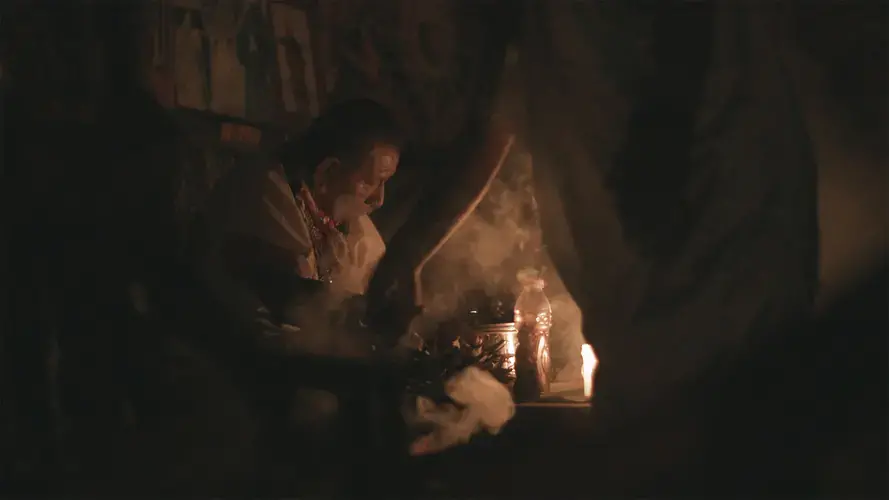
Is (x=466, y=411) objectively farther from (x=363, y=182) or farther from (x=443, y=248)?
(x=363, y=182)

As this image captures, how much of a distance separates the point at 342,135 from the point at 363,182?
183mm

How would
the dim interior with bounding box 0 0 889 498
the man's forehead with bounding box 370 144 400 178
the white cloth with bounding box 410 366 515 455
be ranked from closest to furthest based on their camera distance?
1. the dim interior with bounding box 0 0 889 498
2. the white cloth with bounding box 410 366 515 455
3. the man's forehead with bounding box 370 144 400 178

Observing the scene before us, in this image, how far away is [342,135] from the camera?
107 inches

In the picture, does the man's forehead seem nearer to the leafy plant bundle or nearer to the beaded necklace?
the beaded necklace

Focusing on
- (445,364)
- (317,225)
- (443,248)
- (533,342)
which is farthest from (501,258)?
(317,225)

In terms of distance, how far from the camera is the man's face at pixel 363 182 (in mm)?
2693

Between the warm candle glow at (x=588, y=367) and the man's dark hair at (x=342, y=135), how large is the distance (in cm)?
96

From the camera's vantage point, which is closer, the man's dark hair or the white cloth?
the white cloth

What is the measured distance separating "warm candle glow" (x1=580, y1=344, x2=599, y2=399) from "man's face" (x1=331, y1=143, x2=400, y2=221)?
877 millimetres

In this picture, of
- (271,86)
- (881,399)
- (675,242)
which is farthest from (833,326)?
(271,86)

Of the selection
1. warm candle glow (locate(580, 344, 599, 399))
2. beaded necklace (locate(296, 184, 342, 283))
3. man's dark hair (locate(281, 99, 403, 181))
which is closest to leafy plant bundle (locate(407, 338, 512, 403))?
warm candle glow (locate(580, 344, 599, 399))

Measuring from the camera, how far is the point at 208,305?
2656 mm

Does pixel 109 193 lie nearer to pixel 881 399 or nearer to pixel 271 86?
pixel 271 86

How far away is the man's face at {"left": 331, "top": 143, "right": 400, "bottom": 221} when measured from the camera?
2.69 meters
